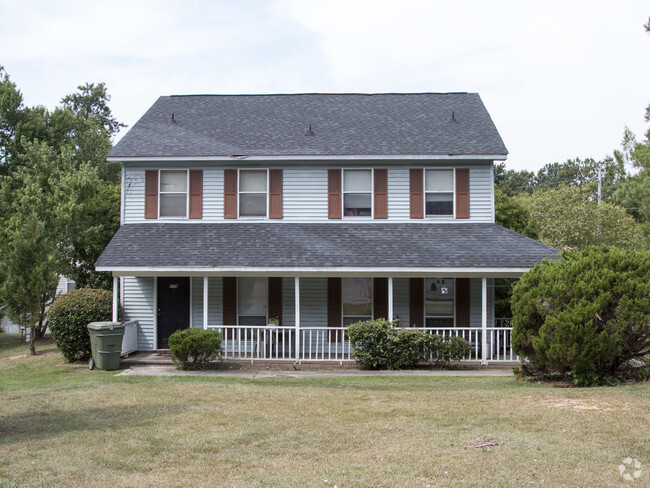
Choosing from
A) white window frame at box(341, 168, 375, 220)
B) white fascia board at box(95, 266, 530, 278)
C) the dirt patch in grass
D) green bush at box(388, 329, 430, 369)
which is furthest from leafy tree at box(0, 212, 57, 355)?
the dirt patch in grass

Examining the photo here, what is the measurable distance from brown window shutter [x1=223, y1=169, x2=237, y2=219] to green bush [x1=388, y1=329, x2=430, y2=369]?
243 inches

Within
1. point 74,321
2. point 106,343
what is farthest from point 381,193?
point 74,321

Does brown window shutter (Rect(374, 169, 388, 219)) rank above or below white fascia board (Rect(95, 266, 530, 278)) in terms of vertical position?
above

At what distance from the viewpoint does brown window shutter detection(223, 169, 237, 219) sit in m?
18.1

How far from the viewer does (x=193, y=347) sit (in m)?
14.5

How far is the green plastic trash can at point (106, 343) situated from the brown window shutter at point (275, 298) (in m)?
4.20

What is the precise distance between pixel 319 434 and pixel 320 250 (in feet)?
28.0

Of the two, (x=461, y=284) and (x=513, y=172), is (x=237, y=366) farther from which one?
(x=513, y=172)

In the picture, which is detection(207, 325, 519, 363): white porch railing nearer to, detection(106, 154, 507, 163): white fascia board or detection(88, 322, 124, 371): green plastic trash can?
detection(88, 322, 124, 371): green plastic trash can

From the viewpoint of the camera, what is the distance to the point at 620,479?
6.00m

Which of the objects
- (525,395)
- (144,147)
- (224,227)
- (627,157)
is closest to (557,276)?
(525,395)

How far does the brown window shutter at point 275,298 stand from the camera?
17.6 m

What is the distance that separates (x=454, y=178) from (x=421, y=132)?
204 cm

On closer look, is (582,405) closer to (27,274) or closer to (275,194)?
(275,194)
